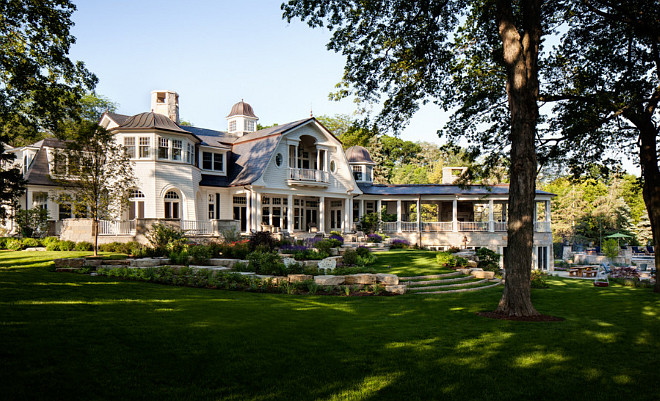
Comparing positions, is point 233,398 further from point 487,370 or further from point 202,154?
point 202,154

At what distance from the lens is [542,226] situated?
31.4 meters

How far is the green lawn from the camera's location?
456 cm

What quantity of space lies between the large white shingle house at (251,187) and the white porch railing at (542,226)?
0.08 meters

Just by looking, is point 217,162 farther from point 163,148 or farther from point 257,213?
point 257,213

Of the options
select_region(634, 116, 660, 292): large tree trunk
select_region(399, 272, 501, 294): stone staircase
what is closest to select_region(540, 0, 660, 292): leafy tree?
select_region(634, 116, 660, 292): large tree trunk

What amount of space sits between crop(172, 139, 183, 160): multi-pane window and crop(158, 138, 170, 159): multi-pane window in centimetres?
37

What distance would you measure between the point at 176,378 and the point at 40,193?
Answer: 1029 inches

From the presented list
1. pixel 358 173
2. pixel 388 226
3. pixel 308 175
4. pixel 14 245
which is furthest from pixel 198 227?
pixel 358 173

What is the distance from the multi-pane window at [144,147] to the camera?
2309 centimetres

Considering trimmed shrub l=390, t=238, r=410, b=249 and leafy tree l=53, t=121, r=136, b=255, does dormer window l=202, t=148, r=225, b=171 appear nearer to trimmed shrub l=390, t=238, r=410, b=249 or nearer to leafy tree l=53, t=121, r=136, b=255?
leafy tree l=53, t=121, r=136, b=255

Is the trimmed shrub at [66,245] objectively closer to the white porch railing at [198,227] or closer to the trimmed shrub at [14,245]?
the trimmed shrub at [14,245]

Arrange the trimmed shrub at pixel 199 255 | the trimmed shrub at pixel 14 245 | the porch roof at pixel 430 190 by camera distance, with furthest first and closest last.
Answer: the porch roof at pixel 430 190
the trimmed shrub at pixel 14 245
the trimmed shrub at pixel 199 255

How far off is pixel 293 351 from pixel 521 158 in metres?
6.70

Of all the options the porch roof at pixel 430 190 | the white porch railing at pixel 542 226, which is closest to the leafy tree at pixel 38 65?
the porch roof at pixel 430 190
